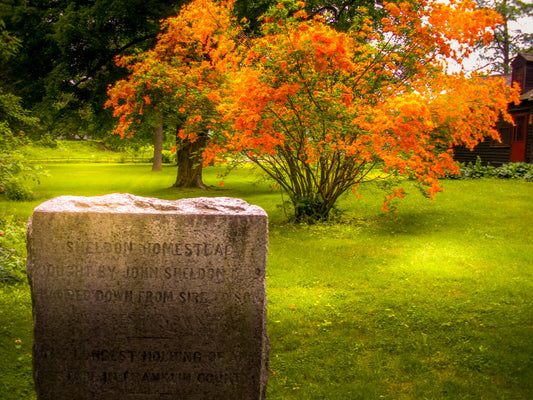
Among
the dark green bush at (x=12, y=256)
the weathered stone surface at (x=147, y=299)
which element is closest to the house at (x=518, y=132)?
the dark green bush at (x=12, y=256)

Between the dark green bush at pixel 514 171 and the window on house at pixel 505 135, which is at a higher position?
the window on house at pixel 505 135

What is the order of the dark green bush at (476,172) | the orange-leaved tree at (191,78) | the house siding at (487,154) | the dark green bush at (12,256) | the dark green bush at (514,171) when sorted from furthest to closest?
1. the house siding at (487,154)
2. the dark green bush at (476,172)
3. the dark green bush at (514,171)
4. the orange-leaved tree at (191,78)
5. the dark green bush at (12,256)

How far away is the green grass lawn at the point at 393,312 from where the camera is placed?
4727 mm

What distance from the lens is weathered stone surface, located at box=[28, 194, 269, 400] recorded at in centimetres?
369

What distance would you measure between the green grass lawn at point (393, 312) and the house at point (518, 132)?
14474 mm

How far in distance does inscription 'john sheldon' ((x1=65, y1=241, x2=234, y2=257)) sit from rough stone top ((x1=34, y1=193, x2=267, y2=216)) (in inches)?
9.0

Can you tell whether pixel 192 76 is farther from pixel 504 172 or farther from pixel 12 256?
pixel 504 172

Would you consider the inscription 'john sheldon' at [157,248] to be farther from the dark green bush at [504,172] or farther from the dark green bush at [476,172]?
the dark green bush at [476,172]

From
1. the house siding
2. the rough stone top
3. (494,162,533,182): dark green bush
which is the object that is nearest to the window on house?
the house siding

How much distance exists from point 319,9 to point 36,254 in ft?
61.0

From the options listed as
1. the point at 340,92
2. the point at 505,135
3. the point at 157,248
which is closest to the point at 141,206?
the point at 157,248

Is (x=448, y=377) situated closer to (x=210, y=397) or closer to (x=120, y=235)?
(x=210, y=397)

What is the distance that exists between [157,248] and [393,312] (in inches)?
149

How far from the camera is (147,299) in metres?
3.77
